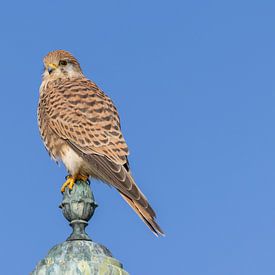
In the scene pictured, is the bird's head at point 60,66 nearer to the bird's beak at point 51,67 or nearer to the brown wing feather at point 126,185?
the bird's beak at point 51,67

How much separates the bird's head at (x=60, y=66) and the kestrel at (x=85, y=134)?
0.87ft

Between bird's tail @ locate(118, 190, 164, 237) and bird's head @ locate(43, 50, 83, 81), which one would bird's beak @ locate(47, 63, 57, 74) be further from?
bird's tail @ locate(118, 190, 164, 237)

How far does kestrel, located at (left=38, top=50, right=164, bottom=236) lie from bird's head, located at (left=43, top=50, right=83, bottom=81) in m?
0.26

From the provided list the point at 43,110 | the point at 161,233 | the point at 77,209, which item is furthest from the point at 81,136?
the point at 77,209

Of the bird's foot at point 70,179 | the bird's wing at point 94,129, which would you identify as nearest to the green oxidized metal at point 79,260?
the bird's foot at point 70,179

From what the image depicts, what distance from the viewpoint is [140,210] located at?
5723 mm

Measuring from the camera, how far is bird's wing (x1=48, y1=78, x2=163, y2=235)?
6387 millimetres

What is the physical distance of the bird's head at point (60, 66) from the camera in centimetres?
814

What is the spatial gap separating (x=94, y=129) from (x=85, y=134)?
103mm

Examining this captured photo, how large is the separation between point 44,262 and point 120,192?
2.70m

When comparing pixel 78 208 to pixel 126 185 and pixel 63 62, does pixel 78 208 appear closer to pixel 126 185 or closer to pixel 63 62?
pixel 126 185

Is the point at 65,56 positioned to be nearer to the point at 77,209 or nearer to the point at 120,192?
the point at 120,192

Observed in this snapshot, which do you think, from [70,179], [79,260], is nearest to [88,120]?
[70,179]

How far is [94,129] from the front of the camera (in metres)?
6.89
